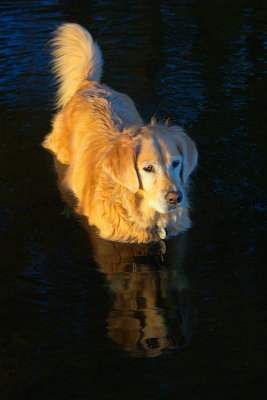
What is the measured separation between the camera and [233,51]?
8.93 meters

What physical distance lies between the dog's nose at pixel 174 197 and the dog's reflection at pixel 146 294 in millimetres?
677

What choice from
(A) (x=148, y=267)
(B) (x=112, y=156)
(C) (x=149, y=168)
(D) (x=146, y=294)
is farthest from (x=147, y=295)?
(B) (x=112, y=156)

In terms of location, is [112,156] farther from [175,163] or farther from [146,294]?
[146,294]

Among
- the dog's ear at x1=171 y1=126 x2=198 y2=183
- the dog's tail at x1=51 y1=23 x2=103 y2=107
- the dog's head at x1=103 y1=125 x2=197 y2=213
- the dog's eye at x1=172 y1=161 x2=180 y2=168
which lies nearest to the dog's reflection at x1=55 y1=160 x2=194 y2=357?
the dog's head at x1=103 y1=125 x2=197 y2=213

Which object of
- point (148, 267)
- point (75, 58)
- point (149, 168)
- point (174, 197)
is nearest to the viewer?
point (174, 197)

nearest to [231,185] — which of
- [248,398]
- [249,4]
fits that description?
[248,398]

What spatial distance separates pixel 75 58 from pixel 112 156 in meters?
2.52

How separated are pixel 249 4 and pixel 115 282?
7804 millimetres

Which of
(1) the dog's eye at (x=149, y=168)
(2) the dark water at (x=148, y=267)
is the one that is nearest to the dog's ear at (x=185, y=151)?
(1) the dog's eye at (x=149, y=168)

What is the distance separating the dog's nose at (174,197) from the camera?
427 cm

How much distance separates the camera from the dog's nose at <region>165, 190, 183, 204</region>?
427 cm

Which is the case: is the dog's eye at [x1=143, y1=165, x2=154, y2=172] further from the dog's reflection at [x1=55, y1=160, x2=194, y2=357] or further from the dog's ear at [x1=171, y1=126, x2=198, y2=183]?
the dog's reflection at [x1=55, y1=160, x2=194, y2=357]

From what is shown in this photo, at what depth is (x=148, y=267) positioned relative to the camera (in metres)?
4.85

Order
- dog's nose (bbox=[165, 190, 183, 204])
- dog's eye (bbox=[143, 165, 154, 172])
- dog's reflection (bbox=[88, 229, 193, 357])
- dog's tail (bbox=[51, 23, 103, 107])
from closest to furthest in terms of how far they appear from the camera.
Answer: dog's reflection (bbox=[88, 229, 193, 357])
dog's nose (bbox=[165, 190, 183, 204])
dog's eye (bbox=[143, 165, 154, 172])
dog's tail (bbox=[51, 23, 103, 107])
